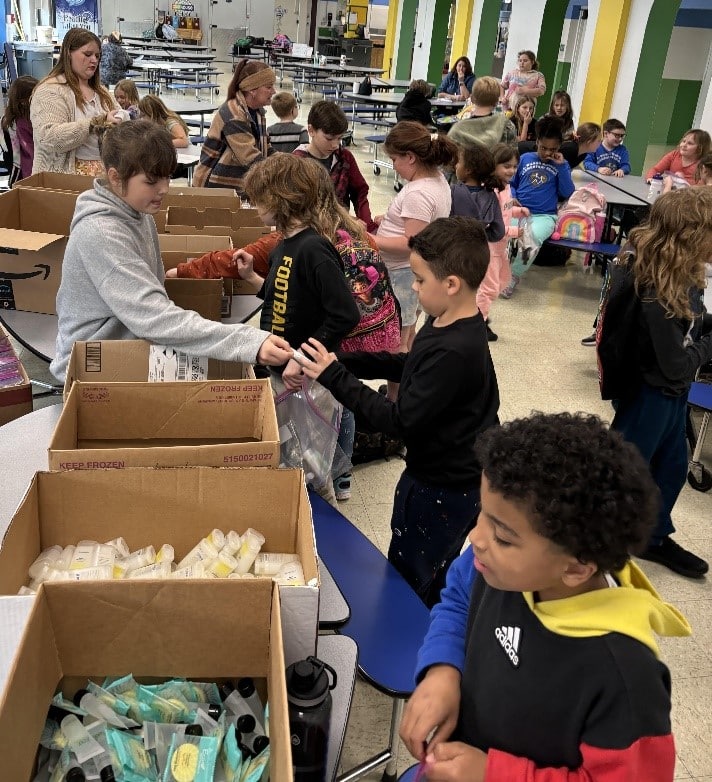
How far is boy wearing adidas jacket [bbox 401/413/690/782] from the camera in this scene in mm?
936

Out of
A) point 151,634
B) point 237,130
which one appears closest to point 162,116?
point 237,130

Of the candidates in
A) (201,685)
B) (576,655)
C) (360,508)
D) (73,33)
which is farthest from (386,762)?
(73,33)

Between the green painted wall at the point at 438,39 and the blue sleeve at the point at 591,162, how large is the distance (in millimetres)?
A: 10856

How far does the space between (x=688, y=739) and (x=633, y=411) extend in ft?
3.56

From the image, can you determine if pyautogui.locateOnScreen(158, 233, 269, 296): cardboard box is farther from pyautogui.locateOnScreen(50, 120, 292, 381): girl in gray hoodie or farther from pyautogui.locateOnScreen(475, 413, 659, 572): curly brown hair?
pyautogui.locateOnScreen(475, 413, 659, 572): curly brown hair

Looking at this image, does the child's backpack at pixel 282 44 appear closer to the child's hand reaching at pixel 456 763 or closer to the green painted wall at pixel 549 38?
the green painted wall at pixel 549 38

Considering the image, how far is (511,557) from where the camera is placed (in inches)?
39.3

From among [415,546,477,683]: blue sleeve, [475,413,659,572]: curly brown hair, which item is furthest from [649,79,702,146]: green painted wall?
[475,413,659,572]: curly brown hair

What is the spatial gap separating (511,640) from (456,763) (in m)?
0.19

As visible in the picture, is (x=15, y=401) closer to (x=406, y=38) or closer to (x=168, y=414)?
(x=168, y=414)

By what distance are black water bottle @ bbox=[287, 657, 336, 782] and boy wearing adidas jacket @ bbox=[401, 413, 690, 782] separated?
0.21 metres

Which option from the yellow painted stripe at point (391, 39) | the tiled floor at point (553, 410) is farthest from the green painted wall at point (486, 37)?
the tiled floor at point (553, 410)

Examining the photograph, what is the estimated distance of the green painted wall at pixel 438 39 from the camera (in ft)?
55.1

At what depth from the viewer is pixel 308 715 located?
1229 millimetres
